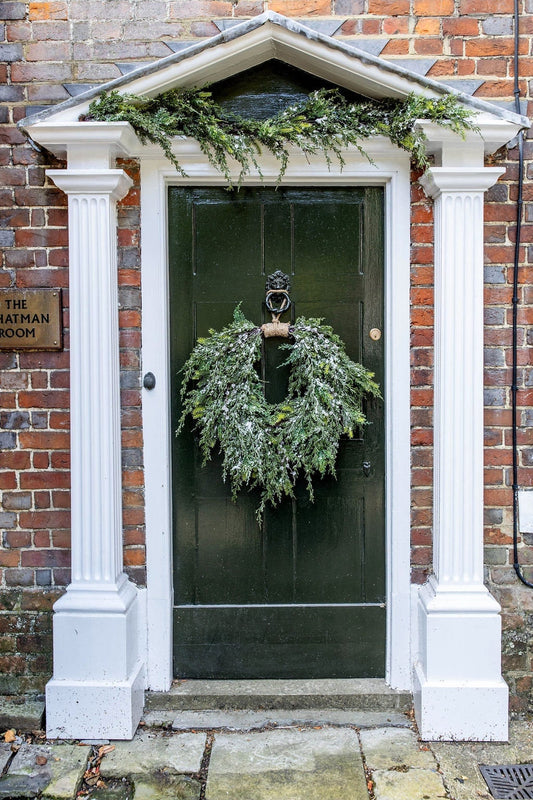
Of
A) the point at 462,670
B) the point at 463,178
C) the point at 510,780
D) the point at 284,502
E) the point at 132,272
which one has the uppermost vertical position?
the point at 463,178

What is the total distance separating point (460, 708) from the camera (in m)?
2.78

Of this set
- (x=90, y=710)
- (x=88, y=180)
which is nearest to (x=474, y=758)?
(x=90, y=710)

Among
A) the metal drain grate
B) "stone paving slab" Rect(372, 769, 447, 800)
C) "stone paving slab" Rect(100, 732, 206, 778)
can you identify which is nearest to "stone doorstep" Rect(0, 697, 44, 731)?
"stone paving slab" Rect(100, 732, 206, 778)

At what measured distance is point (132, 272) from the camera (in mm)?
2959

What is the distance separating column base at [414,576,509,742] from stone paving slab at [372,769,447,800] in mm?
245

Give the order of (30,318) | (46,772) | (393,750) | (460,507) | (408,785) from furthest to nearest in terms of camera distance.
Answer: (30,318) < (460,507) < (393,750) < (46,772) < (408,785)

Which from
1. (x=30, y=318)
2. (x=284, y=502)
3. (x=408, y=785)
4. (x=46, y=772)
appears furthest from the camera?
(x=284, y=502)

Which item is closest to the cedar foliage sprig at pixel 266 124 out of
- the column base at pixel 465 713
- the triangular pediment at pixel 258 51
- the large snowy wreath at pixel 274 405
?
the triangular pediment at pixel 258 51

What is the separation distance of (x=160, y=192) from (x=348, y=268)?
0.92 meters

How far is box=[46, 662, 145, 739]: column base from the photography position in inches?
110

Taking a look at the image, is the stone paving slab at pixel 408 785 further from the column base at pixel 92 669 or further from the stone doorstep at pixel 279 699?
the column base at pixel 92 669

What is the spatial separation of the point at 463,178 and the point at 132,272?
1.50m

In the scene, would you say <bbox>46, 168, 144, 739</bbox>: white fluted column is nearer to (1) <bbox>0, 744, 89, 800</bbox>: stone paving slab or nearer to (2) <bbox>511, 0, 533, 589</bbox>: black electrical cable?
(1) <bbox>0, 744, 89, 800</bbox>: stone paving slab

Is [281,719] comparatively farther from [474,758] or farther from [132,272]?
[132,272]
